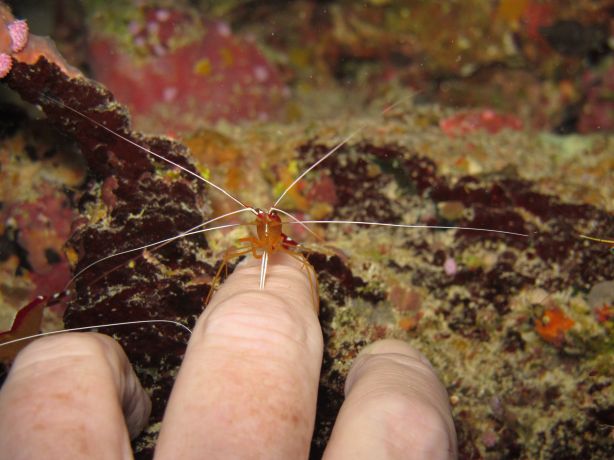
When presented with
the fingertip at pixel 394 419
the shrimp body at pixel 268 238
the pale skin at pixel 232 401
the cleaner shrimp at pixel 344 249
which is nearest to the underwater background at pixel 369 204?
the cleaner shrimp at pixel 344 249

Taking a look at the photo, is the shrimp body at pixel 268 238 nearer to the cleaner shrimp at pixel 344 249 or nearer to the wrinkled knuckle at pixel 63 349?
the cleaner shrimp at pixel 344 249

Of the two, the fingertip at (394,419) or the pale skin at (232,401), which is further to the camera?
the fingertip at (394,419)

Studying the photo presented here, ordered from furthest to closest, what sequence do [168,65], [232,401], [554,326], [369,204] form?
1. [168,65]
2. [369,204]
3. [554,326]
4. [232,401]

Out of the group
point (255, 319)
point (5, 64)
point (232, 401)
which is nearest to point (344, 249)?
point (255, 319)

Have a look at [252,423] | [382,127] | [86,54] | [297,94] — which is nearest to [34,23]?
[86,54]

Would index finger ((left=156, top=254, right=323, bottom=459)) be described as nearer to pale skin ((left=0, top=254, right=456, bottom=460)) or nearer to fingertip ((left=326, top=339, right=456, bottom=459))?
pale skin ((left=0, top=254, right=456, bottom=460))

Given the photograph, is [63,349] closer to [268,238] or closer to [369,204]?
[268,238]

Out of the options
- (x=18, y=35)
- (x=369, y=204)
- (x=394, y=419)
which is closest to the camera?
(x=394, y=419)
